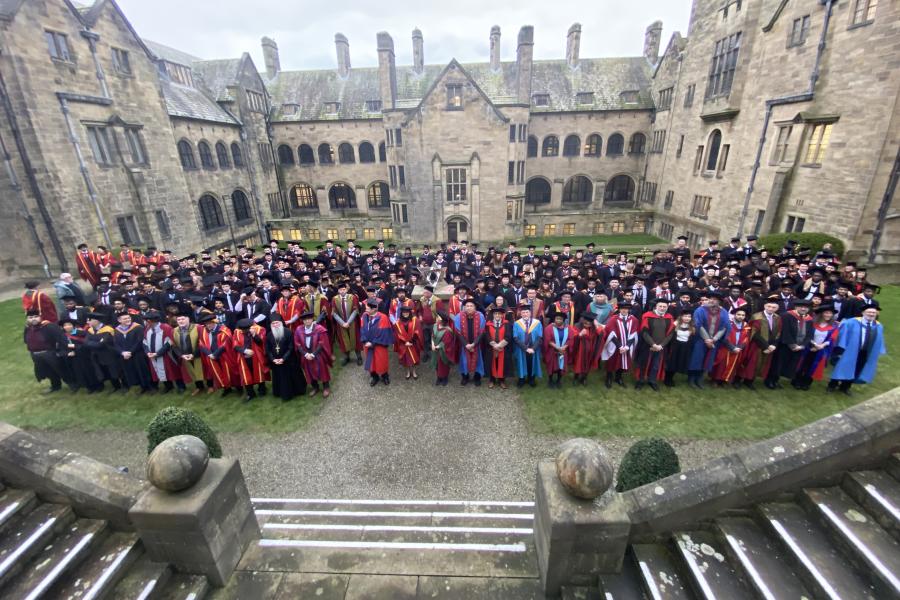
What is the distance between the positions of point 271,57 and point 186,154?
614 inches

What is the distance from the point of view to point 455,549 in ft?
14.4

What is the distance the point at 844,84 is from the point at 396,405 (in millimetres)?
20904

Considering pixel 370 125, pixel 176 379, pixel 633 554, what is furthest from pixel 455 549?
pixel 370 125

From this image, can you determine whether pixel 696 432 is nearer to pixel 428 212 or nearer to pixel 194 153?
pixel 428 212

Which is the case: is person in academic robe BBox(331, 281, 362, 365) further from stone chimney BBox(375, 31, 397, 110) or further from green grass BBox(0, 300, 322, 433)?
stone chimney BBox(375, 31, 397, 110)

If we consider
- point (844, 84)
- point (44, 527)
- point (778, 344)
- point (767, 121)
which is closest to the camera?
point (44, 527)

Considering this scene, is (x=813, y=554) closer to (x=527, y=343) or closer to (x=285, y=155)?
(x=527, y=343)

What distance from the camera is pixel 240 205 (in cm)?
2966

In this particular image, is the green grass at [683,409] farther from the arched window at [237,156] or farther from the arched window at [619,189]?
the arched window at [237,156]

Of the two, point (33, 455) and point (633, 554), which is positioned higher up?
point (33, 455)

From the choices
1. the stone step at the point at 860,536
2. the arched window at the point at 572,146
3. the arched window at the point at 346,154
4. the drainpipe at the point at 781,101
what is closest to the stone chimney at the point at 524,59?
A: the arched window at the point at 572,146

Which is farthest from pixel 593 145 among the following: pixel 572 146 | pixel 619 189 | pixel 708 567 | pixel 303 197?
pixel 708 567

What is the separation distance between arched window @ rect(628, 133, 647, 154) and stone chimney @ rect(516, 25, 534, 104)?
36.2 ft

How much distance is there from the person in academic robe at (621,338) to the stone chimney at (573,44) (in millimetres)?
32359
